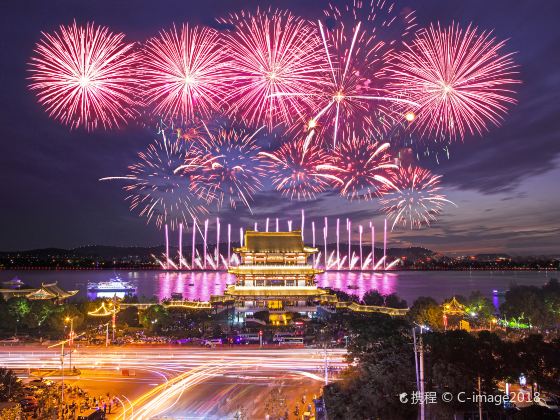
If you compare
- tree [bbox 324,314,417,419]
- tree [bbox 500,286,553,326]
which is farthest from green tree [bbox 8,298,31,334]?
tree [bbox 500,286,553,326]

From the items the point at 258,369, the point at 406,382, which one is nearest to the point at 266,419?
the point at 406,382

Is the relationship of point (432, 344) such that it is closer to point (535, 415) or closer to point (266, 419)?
point (535, 415)

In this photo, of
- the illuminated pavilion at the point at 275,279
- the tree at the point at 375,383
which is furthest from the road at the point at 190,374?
the illuminated pavilion at the point at 275,279

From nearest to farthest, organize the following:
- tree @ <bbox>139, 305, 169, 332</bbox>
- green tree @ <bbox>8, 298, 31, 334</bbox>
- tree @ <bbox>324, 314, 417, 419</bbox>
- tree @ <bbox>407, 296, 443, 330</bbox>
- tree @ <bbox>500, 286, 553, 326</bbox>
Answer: tree @ <bbox>324, 314, 417, 419</bbox> → tree @ <bbox>139, 305, 169, 332</bbox> → green tree @ <bbox>8, 298, 31, 334</bbox> → tree @ <bbox>407, 296, 443, 330</bbox> → tree @ <bbox>500, 286, 553, 326</bbox>

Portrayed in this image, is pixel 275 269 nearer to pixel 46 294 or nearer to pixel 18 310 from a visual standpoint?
pixel 18 310

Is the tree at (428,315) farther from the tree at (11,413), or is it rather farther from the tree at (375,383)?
the tree at (11,413)

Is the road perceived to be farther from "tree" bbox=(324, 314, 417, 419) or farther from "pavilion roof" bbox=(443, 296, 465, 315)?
"pavilion roof" bbox=(443, 296, 465, 315)
